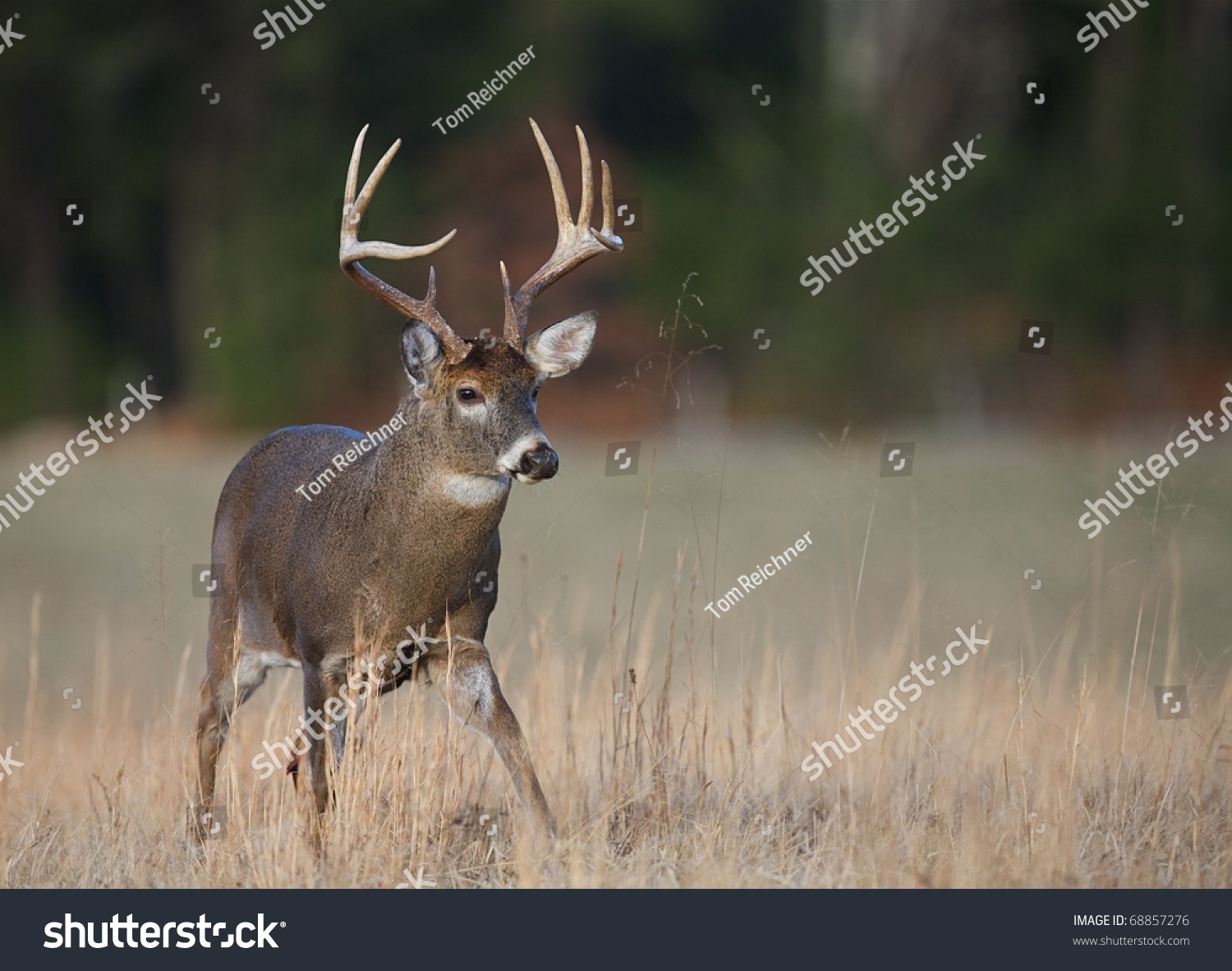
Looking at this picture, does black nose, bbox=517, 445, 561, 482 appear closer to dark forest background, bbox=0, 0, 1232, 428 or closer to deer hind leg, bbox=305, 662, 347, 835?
deer hind leg, bbox=305, 662, 347, 835

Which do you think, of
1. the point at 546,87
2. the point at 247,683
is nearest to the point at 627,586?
the point at 247,683

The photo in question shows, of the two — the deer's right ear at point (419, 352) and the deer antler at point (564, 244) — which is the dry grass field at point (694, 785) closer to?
the deer antler at point (564, 244)

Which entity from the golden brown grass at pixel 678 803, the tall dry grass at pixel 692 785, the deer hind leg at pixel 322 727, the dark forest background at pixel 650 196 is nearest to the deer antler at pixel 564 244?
the tall dry grass at pixel 692 785

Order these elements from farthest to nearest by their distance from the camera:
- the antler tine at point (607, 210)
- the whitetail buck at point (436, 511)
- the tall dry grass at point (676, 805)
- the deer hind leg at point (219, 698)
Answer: the deer hind leg at point (219, 698) < the antler tine at point (607, 210) < the whitetail buck at point (436, 511) < the tall dry grass at point (676, 805)

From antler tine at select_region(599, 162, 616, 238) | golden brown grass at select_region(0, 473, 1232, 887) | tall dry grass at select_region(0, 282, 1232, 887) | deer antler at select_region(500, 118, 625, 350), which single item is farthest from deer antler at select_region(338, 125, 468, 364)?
golden brown grass at select_region(0, 473, 1232, 887)

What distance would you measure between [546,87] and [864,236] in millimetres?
6536

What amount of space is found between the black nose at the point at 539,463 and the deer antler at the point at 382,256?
1.85ft

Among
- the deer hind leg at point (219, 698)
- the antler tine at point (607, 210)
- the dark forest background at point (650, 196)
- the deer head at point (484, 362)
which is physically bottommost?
the deer hind leg at point (219, 698)

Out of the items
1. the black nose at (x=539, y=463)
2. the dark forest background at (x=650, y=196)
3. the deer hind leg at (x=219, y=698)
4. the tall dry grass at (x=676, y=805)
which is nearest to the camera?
the tall dry grass at (x=676, y=805)

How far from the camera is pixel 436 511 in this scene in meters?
5.87

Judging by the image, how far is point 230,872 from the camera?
208 inches

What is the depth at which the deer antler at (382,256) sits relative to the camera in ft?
19.2

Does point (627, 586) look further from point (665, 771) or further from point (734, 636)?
point (665, 771)

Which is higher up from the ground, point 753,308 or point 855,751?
point 753,308
